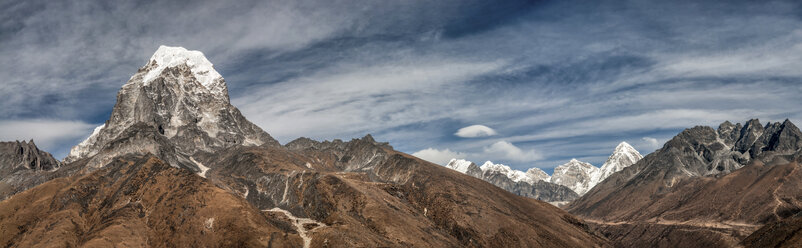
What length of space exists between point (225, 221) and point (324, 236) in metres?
38.5

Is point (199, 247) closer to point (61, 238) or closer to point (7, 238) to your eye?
point (61, 238)

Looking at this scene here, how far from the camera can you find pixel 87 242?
189 m

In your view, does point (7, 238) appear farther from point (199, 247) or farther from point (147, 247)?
point (199, 247)

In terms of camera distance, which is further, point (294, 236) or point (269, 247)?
point (294, 236)

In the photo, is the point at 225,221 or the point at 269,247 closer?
the point at 269,247

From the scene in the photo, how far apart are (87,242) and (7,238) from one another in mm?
38266

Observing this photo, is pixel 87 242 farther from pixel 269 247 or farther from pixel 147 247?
pixel 269 247

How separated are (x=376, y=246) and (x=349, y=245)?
42.6ft

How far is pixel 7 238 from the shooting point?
200 metres

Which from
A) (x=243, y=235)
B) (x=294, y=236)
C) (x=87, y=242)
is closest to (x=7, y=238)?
(x=87, y=242)

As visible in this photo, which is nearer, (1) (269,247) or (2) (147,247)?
(1) (269,247)

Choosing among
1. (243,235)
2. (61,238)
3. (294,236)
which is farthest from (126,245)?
(294,236)

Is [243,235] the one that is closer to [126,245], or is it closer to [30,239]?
[126,245]

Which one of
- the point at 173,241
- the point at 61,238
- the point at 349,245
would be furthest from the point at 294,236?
the point at 61,238
